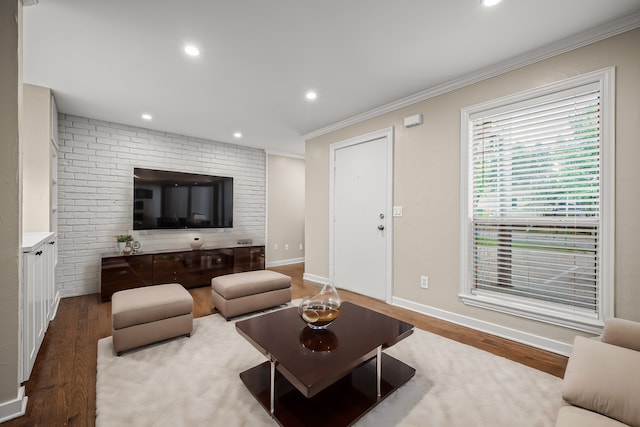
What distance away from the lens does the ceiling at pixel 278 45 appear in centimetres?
182

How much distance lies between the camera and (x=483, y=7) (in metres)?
1.79

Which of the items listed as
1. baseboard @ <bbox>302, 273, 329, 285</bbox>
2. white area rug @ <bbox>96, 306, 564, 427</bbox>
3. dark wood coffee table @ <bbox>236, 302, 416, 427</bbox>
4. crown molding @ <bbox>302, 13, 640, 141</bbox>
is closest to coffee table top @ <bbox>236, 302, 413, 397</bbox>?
dark wood coffee table @ <bbox>236, 302, 416, 427</bbox>

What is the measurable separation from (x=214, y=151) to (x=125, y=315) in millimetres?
3386

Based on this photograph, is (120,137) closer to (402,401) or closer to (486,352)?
Answer: (402,401)

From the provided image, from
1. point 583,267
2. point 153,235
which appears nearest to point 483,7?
point 583,267

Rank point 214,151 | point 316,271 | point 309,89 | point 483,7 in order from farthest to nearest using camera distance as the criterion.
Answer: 1. point 214,151
2. point 316,271
3. point 309,89
4. point 483,7

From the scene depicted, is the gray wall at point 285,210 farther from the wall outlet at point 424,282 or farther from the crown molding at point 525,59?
the wall outlet at point 424,282

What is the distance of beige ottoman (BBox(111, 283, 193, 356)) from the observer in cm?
211

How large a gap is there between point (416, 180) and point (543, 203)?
3.80 feet

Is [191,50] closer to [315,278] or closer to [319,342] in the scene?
[319,342]

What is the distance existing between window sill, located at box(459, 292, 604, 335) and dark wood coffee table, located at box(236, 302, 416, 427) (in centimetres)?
115

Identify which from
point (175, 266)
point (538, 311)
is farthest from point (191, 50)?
point (538, 311)

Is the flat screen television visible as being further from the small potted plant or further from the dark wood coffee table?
the dark wood coffee table

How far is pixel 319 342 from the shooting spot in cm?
162
